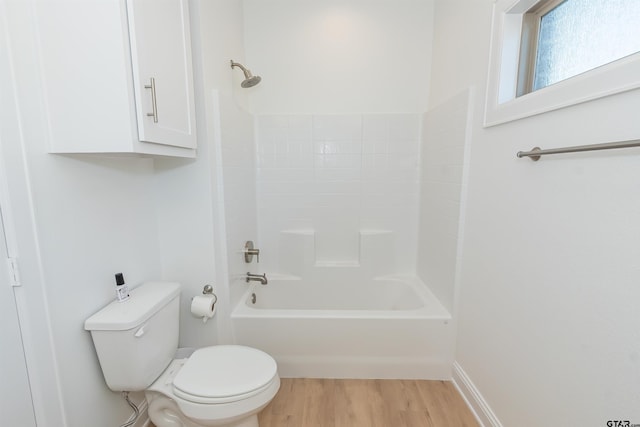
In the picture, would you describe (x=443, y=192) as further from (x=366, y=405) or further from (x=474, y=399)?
(x=366, y=405)

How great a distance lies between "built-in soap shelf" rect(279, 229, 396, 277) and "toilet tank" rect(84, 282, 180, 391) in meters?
1.21

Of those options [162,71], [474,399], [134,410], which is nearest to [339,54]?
[162,71]

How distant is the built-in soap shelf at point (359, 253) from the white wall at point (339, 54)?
1.03 m

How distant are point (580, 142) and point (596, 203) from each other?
0.66ft

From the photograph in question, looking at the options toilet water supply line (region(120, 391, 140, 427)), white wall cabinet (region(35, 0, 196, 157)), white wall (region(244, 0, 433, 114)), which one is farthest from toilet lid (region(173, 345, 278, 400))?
white wall (region(244, 0, 433, 114))

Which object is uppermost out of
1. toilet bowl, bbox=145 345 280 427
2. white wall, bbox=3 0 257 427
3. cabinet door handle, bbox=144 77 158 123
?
cabinet door handle, bbox=144 77 158 123

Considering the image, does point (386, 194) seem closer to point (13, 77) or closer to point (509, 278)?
point (509, 278)

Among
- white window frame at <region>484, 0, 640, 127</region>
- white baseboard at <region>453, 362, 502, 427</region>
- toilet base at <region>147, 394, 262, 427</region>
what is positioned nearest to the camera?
white window frame at <region>484, 0, 640, 127</region>

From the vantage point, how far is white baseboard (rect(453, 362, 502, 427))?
1.39 m

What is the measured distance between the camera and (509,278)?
1.27m

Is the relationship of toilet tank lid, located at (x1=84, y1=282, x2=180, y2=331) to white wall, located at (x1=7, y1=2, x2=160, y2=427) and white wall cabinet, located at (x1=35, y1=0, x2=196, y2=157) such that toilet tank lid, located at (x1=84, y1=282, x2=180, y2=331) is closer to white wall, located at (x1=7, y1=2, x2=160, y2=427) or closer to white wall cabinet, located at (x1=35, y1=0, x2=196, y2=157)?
white wall, located at (x1=7, y1=2, x2=160, y2=427)

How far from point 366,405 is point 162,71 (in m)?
1.90

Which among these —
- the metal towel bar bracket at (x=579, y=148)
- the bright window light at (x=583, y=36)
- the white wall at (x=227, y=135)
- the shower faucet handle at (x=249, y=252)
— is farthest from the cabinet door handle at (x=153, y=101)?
the bright window light at (x=583, y=36)

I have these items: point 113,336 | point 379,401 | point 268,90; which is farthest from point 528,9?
point 113,336
